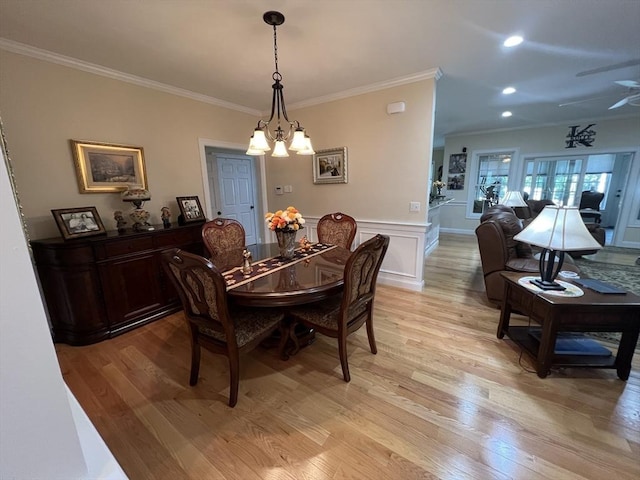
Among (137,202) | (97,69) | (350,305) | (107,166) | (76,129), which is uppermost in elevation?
(97,69)

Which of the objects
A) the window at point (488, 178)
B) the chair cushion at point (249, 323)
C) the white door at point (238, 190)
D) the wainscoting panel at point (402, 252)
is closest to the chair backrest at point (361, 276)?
the chair cushion at point (249, 323)

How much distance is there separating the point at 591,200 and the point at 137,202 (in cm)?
970

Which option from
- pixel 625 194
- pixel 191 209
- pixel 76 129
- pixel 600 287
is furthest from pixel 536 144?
pixel 76 129

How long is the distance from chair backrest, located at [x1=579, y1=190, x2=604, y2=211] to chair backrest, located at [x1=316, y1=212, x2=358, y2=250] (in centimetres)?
729

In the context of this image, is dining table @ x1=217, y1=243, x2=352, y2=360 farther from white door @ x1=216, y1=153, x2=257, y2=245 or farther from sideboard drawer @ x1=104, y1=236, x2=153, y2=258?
white door @ x1=216, y1=153, x2=257, y2=245

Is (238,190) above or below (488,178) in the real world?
below

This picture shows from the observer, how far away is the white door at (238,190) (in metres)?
4.70

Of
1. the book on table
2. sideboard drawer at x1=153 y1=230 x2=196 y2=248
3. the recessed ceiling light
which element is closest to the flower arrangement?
sideboard drawer at x1=153 y1=230 x2=196 y2=248

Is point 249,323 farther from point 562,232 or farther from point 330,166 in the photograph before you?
point 330,166

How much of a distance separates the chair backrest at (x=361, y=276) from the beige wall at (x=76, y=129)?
2659 mm

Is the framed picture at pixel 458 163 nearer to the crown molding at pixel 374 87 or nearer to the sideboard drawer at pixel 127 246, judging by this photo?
the crown molding at pixel 374 87

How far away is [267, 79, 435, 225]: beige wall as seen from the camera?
305 cm

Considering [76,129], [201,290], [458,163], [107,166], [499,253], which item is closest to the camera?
[201,290]

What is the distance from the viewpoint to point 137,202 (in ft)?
9.04
